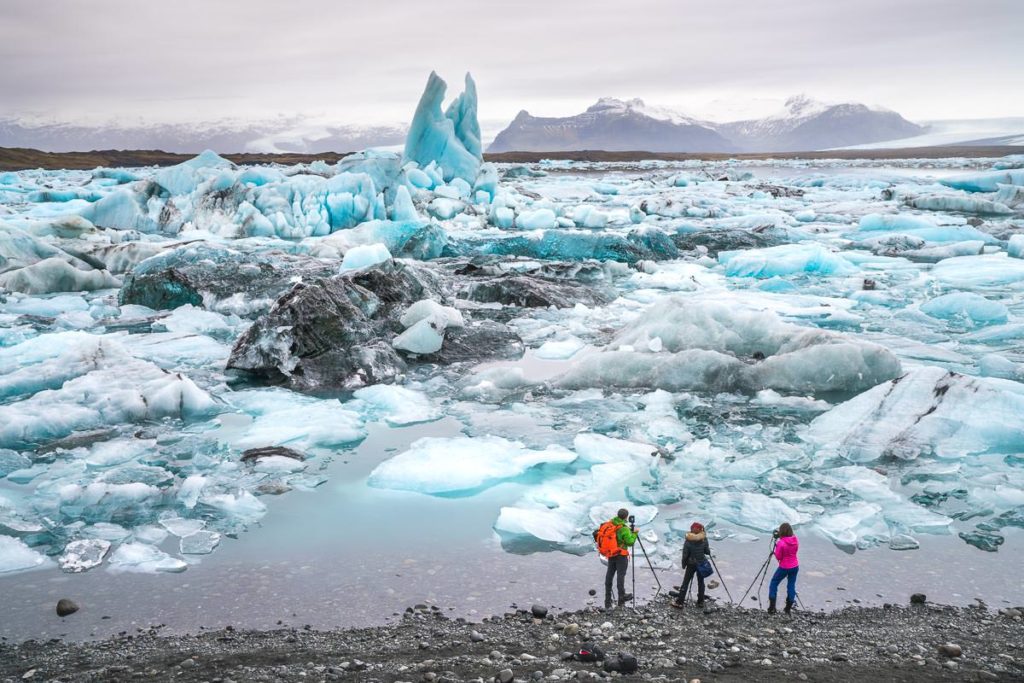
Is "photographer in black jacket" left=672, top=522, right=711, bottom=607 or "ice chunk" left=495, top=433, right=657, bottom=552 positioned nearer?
"photographer in black jacket" left=672, top=522, right=711, bottom=607

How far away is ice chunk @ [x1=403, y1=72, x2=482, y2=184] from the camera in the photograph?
3068cm

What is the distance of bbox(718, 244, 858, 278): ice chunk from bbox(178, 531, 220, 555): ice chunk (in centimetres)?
1469

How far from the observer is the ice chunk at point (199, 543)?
19.0 feet

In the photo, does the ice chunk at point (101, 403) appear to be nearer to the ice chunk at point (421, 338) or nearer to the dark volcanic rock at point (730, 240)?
the ice chunk at point (421, 338)

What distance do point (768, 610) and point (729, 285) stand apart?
1278 cm

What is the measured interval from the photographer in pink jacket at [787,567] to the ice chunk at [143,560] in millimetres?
4207

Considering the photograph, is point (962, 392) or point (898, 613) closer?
point (898, 613)

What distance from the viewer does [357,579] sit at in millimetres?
5383

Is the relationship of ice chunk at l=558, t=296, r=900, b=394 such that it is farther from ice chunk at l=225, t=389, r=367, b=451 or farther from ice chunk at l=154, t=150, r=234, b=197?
ice chunk at l=154, t=150, r=234, b=197

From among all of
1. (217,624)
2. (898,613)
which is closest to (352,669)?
(217,624)

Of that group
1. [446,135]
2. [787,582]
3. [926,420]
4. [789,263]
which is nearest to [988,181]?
[789,263]

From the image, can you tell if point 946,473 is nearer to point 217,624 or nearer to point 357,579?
point 357,579

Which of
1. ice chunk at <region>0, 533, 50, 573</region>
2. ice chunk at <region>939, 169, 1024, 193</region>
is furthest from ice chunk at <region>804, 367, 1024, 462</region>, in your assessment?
ice chunk at <region>939, 169, 1024, 193</region>

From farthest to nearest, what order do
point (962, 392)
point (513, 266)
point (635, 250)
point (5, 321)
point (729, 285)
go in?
point (635, 250)
point (513, 266)
point (729, 285)
point (5, 321)
point (962, 392)
